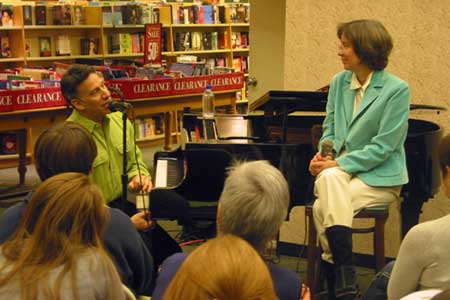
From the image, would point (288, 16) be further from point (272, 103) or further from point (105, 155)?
point (105, 155)

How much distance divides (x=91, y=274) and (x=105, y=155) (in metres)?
1.86

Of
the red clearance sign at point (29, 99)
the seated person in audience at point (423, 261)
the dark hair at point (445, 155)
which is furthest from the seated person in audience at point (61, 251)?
the red clearance sign at point (29, 99)

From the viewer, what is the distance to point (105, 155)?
389 cm

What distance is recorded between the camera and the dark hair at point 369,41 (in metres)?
3.74

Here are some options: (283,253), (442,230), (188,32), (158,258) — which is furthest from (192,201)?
(188,32)

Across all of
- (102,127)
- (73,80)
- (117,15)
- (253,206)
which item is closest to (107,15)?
(117,15)

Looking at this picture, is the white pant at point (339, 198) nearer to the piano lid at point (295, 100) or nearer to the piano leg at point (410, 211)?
the piano leg at point (410, 211)

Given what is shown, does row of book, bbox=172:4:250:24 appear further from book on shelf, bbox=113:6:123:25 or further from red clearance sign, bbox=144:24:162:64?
red clearance sign, bbox=144:24:162:64

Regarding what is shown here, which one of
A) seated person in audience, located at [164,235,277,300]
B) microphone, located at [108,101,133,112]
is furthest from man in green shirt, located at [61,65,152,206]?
seated person in audience, located at [164,235,277,300]

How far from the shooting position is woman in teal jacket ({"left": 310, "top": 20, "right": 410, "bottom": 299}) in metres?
3.63

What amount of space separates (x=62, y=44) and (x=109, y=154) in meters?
5.60

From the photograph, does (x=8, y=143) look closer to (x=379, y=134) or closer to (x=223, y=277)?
(x=379, y=134)

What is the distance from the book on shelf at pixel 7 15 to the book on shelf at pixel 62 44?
69cm

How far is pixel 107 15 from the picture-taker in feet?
31.1
